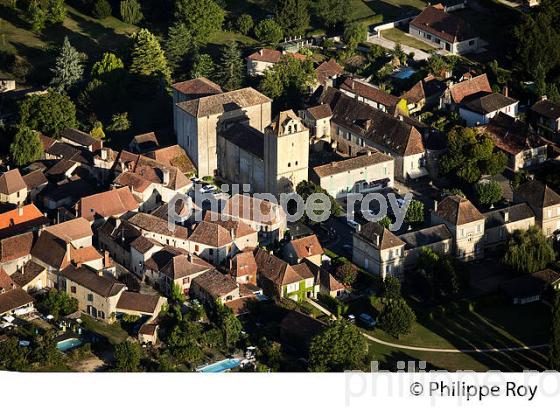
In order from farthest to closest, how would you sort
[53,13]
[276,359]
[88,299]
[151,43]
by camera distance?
1. [53,13]
2. [151,43]
3. [88,299]
4. [276,359]

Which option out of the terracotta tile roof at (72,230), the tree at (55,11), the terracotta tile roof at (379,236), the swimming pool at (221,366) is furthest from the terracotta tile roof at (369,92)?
the swimming pool at (221,366)

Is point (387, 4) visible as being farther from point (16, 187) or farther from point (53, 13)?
point (16, 187)

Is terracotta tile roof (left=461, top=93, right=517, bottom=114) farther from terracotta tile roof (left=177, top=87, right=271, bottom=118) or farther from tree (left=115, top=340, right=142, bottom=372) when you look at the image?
tree (left=115, top=340, right=142, bottom=372)

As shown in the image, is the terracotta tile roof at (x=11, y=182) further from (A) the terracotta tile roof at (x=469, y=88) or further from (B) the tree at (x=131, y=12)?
(A) the terracotta tile roof at (x=469, y=88)

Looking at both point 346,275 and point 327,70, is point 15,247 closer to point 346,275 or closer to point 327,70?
point 346,275

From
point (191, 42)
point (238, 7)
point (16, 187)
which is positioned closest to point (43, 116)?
point (16, 187)

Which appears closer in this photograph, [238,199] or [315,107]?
[238,199]

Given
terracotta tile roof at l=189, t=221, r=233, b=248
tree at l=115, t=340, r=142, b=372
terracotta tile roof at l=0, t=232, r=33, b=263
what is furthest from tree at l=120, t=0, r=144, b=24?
tree at l=115, t=340, r=142, b=372
